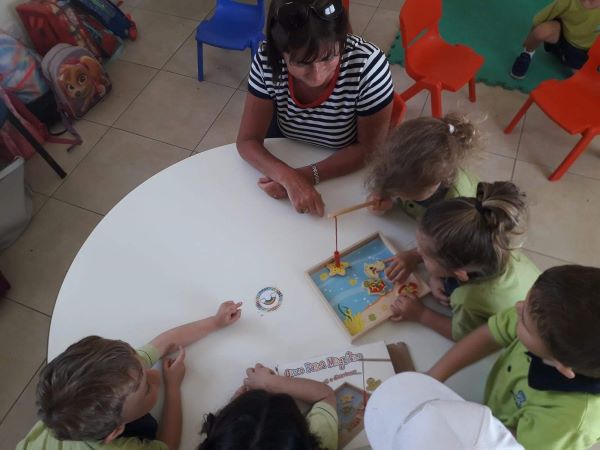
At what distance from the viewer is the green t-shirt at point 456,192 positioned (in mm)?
1124

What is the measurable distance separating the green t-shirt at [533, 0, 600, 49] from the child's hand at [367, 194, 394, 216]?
1.95 m

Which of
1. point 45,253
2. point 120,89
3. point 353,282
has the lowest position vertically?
point 45,253

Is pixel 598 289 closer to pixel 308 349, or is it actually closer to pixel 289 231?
pixel 308 349

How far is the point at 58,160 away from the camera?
7.84ft

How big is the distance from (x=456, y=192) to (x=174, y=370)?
30.8 inches

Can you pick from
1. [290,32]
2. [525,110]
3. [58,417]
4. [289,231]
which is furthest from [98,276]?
[525,110]

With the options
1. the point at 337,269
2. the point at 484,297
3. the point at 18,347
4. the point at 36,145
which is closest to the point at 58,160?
the point at 36,145

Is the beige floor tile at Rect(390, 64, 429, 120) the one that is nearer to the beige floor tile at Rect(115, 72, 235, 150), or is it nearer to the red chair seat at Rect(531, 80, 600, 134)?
the red chair seat at Rect(531, 80, 600, 134)

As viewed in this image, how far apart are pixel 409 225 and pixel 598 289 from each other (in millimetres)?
523

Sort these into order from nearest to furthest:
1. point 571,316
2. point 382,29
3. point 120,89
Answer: point 571,316 → point 120,89 → point 382,29

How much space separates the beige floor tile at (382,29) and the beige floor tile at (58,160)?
1.68 m

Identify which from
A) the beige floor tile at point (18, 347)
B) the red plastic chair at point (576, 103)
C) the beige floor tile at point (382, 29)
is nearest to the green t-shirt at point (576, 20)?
the red plastic chair at point (576, 103)

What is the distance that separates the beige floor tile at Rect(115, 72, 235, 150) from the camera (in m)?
2.48

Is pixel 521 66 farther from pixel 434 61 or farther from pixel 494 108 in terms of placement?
pixel 434 61
